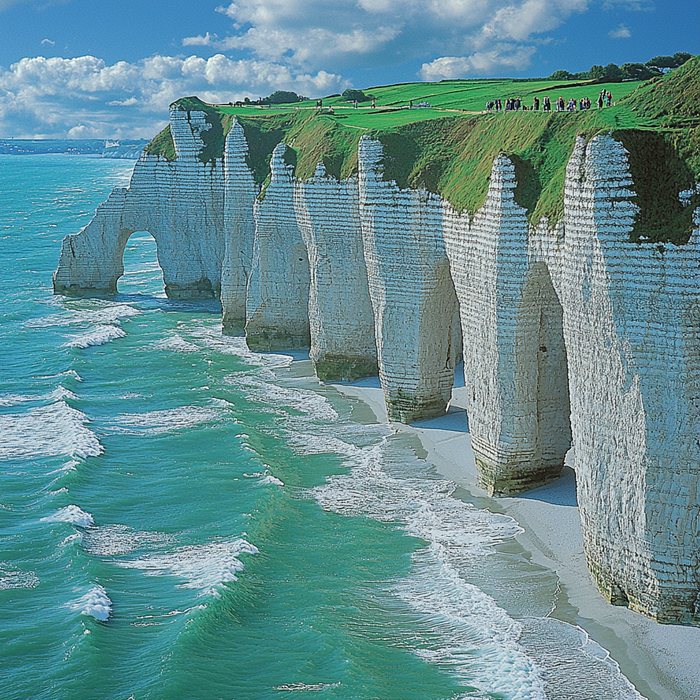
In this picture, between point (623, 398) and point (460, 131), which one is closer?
point (623, 398)

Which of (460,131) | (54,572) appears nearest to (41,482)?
(54,572)

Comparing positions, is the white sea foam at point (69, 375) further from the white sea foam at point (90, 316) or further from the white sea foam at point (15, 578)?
the white sea foam at point (15, 578)

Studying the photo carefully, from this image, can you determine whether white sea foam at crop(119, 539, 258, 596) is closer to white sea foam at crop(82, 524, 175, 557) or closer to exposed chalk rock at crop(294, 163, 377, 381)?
white sea foam at crop(82, 524, 175, 557)

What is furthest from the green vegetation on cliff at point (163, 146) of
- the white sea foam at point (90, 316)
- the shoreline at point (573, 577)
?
the shoreline at point (573, 577)

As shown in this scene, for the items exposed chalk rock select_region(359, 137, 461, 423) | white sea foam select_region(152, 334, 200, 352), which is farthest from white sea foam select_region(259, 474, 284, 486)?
white sea foam select_region(152, 334, 200, 352)

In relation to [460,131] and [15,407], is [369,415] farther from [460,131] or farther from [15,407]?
[15,407]
